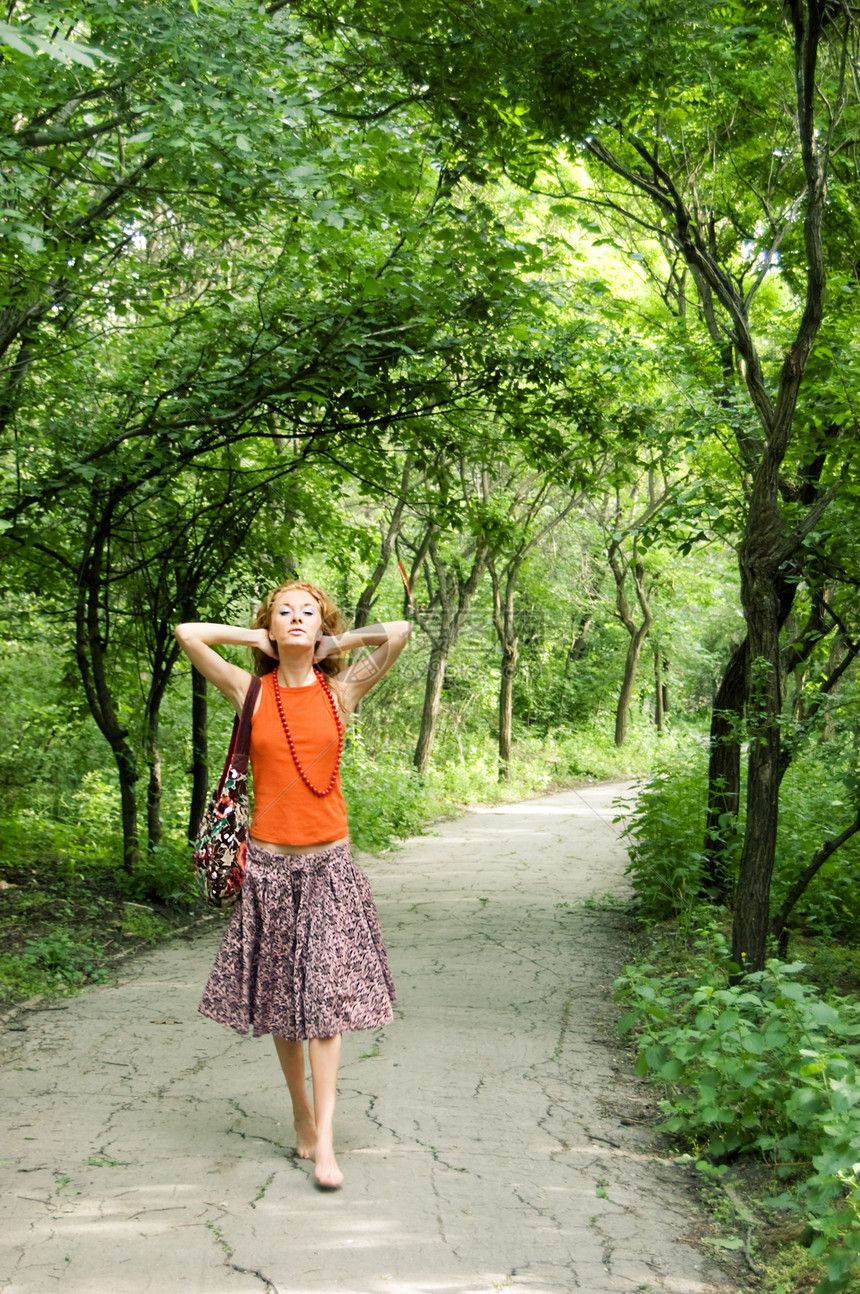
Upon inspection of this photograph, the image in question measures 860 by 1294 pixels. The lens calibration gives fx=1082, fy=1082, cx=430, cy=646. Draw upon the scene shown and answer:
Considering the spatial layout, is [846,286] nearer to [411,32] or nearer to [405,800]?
[411,32]

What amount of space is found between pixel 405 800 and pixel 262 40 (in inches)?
464

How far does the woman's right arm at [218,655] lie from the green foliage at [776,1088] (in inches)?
78.8

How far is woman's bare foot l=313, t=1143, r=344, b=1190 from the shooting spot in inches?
143

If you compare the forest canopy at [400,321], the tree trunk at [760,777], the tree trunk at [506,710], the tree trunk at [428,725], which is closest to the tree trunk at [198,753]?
the forest canopy at [400,321]

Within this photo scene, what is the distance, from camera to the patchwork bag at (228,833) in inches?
152

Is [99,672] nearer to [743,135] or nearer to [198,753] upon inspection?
[198,753]

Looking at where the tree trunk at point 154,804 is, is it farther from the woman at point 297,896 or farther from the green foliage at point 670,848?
the woman at point 297,896

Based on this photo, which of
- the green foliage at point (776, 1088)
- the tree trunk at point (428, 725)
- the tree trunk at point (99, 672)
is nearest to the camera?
the green foliage at point (776, 1088)

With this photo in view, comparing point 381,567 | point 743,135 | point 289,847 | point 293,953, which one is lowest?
point 293,953

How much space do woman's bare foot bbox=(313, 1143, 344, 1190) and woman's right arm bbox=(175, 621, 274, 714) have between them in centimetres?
155

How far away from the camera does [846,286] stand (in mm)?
6723

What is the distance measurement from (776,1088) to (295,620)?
2.46 meters

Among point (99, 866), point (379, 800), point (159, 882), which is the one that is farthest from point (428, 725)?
point (159, 882)

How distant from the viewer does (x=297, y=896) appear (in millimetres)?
3938
